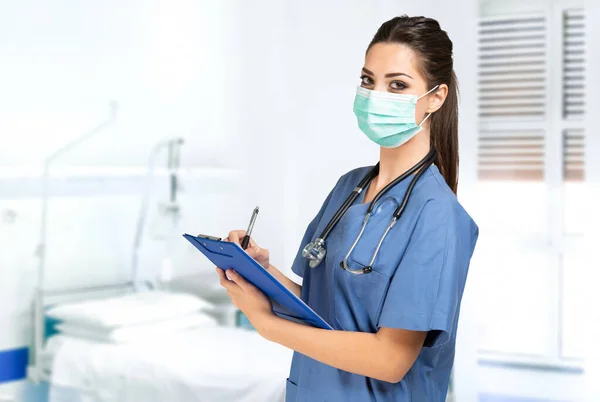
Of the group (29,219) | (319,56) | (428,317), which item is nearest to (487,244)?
(319,56)

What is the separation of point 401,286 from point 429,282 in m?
0.05

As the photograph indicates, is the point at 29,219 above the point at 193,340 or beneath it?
above

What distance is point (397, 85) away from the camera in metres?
1.36

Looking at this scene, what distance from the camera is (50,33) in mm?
2264

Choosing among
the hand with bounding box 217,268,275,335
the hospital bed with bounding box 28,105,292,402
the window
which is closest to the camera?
the hand with bounding box 217,268,275,335

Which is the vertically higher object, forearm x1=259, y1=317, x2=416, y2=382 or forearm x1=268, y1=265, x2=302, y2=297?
forearm x1=268, y1=265, x2=302, y2=297

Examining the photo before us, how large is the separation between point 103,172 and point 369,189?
124 centimetres

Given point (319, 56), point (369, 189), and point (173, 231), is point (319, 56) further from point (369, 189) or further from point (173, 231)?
point (369, 189)

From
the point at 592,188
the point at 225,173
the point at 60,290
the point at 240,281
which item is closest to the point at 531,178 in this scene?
the point at 592,188

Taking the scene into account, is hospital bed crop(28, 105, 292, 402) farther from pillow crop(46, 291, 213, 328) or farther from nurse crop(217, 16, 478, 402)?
nurse crop(217, 16, 478, 402)

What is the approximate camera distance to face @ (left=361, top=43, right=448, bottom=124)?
1333mm

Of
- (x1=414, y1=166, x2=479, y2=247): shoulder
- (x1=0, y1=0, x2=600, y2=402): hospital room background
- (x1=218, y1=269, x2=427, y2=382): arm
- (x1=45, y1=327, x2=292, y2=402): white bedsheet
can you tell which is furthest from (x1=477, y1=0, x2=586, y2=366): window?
(x1=218, y1=269, x2=427, y2=382): arm

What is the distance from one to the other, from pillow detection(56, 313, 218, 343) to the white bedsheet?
0.02 metres

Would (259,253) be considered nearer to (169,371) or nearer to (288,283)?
(288,283)
